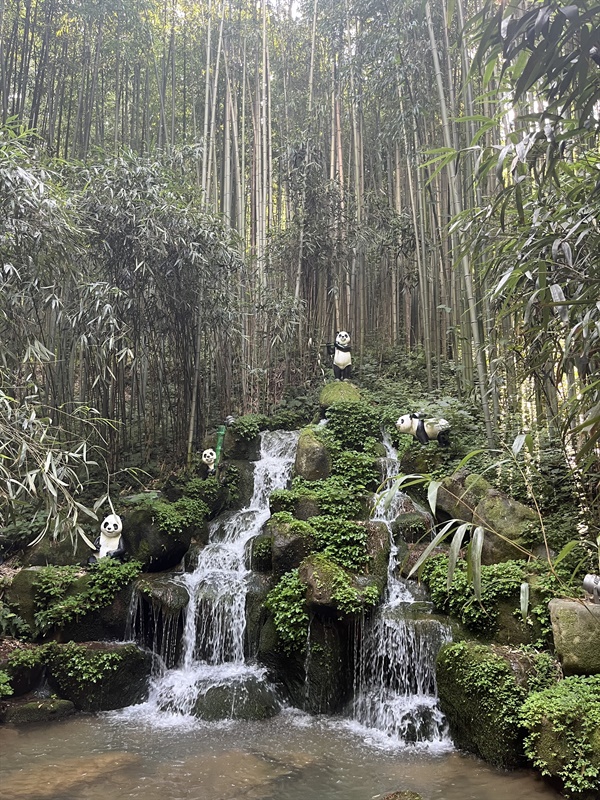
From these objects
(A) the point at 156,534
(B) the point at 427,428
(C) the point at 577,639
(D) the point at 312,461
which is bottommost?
(C) the point at 577,639

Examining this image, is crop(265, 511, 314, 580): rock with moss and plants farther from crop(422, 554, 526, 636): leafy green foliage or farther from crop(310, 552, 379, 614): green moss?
crop(422, 554, 526, 636): leafy green foliage

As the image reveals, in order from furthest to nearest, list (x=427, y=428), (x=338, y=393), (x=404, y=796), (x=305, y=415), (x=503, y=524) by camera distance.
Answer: (x=305, y=415) < (x=338, y=393) < (x=427, y=428) < (x=503, y=524) < (x=404, y=796)

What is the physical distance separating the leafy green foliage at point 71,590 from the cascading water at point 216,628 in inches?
24.1

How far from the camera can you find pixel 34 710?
422 centimetres

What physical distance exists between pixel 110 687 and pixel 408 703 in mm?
2321

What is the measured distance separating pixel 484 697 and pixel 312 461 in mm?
3193

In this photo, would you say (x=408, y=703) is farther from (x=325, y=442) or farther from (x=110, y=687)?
(x=325, y=442)

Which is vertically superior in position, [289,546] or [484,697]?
[289,546]

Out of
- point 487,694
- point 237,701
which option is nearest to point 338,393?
point 237,701

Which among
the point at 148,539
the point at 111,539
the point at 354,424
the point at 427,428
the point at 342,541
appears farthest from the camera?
the point at 354,424

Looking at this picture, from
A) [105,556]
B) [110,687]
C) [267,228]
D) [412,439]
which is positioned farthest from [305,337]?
[110,687]

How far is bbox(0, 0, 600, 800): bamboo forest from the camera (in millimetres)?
3127

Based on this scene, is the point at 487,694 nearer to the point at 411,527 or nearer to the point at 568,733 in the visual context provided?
the point at 568,733

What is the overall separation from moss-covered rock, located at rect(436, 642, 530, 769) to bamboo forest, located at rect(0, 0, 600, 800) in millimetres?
17
